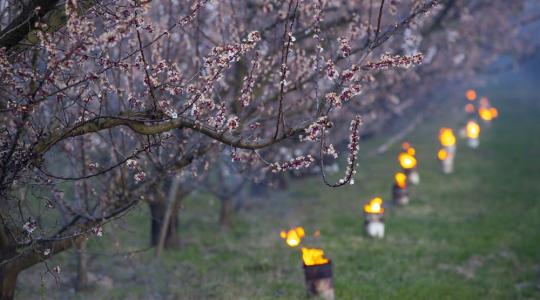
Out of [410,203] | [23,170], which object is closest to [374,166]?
[410,203]

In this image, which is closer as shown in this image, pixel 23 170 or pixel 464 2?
pixel 23 170

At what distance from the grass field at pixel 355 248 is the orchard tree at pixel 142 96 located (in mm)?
912

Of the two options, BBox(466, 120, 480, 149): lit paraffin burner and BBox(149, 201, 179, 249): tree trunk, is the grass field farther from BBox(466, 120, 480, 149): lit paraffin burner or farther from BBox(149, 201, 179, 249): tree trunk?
BBox(466, 120, 480, 149): lit paraffin burner

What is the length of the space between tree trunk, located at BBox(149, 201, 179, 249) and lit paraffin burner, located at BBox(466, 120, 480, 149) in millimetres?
16099

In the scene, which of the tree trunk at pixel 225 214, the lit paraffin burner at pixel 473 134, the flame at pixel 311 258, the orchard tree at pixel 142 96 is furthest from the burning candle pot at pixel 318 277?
the lit paraffin burner at pixel 473 134

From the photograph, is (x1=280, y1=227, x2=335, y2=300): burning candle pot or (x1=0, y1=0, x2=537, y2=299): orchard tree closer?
(x1=0, y1=0, x2=537, y2=299): orchard tree

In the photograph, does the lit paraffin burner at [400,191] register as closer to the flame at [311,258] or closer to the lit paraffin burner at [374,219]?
the lit paraffin burner at [374,219]

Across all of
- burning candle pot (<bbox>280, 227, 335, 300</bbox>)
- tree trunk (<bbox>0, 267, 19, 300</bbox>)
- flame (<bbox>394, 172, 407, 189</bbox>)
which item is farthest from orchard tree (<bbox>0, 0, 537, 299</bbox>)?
flame (<bbox>394, 172, 407, 189</bbox>)

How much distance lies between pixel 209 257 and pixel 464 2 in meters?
10.9

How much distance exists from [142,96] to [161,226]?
6273 millimetres

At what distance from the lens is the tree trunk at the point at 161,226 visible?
13.8 metres

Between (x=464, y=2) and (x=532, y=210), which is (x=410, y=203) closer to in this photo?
(x=532, y=210)

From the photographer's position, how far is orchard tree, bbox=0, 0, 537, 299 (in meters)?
6.16

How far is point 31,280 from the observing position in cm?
1141
